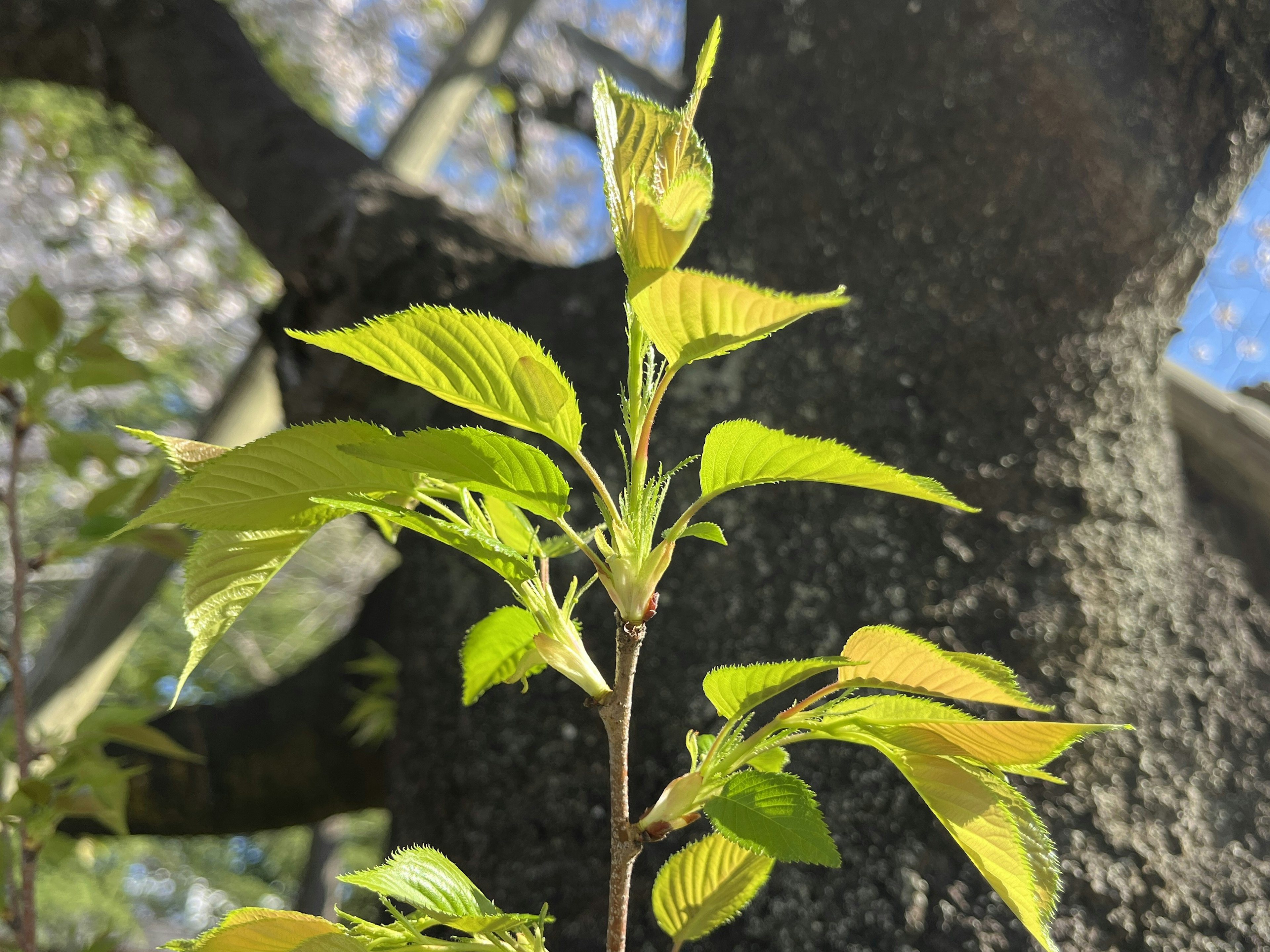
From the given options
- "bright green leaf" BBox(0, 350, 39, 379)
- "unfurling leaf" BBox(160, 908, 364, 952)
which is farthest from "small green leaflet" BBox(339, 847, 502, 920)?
"bright green leaf" BBox(0, 350, 39, 379)

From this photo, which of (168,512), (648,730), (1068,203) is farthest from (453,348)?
(1068,203)

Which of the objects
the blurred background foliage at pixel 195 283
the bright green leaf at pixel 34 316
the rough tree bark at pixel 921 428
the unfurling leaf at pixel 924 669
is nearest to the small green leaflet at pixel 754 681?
the unfurling leaf at pixel 924 669

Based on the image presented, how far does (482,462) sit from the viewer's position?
244 mm

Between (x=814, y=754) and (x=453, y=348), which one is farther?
(x=814, y=754)

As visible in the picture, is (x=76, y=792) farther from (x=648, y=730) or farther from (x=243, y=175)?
(x=243, y=175)

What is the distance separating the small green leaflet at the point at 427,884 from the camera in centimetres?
24

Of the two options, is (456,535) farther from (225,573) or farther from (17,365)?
(17,365)

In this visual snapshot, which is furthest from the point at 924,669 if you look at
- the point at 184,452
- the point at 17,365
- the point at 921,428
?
the point at 17,365

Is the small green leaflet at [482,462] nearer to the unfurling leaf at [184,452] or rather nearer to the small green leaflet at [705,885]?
the unfurling leaf at [184,452]

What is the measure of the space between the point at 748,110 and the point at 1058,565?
1.93ft

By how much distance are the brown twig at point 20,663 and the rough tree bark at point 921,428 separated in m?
0.26

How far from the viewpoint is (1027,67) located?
2.55ft

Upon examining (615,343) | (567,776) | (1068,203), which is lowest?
(567,776)

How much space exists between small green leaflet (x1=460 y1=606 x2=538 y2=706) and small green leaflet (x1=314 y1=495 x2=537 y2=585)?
0.06 m
